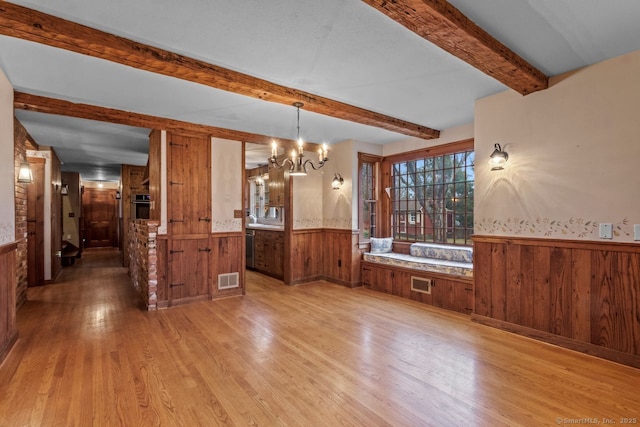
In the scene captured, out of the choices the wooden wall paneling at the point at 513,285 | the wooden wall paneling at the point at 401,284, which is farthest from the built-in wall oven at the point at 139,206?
the wooden wall paneling at the point at 513,285

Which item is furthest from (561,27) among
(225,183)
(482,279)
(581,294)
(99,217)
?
(99,217)

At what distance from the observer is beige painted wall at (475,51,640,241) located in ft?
8.66

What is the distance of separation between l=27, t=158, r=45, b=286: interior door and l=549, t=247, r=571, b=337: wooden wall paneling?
7.52 meters

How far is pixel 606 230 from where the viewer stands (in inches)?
107

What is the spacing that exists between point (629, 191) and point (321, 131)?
3.59 meters

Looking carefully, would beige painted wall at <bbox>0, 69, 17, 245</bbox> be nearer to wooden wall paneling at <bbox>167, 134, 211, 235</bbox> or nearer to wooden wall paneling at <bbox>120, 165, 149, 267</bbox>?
wooden wall paneling at <bbox>167, 134, 211, 235</bbox>

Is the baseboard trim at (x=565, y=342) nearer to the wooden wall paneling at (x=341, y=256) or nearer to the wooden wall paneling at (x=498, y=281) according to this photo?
the wooden wall paneling at (x=498, y=281)

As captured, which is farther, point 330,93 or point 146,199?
point 146,199

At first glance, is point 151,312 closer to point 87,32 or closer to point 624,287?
point 87,32

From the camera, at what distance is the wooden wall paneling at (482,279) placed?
11.7 feet

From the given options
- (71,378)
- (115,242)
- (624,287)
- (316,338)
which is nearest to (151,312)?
(71,378)

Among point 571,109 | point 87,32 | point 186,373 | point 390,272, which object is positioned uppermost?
point 87,32

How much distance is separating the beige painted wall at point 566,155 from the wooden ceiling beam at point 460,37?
393 millimetres

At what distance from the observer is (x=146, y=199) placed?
7.00 metres
